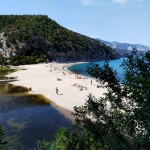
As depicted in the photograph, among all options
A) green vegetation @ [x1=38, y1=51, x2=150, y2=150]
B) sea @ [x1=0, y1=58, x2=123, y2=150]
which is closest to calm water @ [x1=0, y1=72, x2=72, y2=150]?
sea @ [x1=0, y1=58, x2=123, y2=150]

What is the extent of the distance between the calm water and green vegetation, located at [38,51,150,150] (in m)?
19.8

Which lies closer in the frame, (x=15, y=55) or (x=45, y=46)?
(x=15, y=55)

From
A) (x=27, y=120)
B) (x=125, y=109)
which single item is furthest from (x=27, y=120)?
(x=125, y=109)

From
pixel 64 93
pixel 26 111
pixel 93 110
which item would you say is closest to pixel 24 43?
pixel 64 93

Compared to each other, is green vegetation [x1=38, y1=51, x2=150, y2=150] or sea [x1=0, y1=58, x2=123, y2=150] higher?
green vegetation [x1=38, y1=51, x2=150, y2=150]

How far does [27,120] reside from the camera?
4412 cm

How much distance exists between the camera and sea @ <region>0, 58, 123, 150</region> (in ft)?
116

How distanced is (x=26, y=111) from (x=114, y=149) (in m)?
39.0

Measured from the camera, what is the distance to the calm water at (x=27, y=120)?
35250 millimetres

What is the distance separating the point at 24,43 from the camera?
182625mm

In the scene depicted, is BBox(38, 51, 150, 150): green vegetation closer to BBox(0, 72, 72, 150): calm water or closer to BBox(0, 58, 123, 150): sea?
BBox(0, 58, 123, 150): sea

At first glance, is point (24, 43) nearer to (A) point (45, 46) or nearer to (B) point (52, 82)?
(A) point (45, 46)

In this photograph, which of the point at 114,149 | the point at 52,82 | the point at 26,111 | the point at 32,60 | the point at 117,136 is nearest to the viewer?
the point at 114,149

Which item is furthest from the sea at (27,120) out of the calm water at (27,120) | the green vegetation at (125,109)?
the green vegetation at (125,109)
